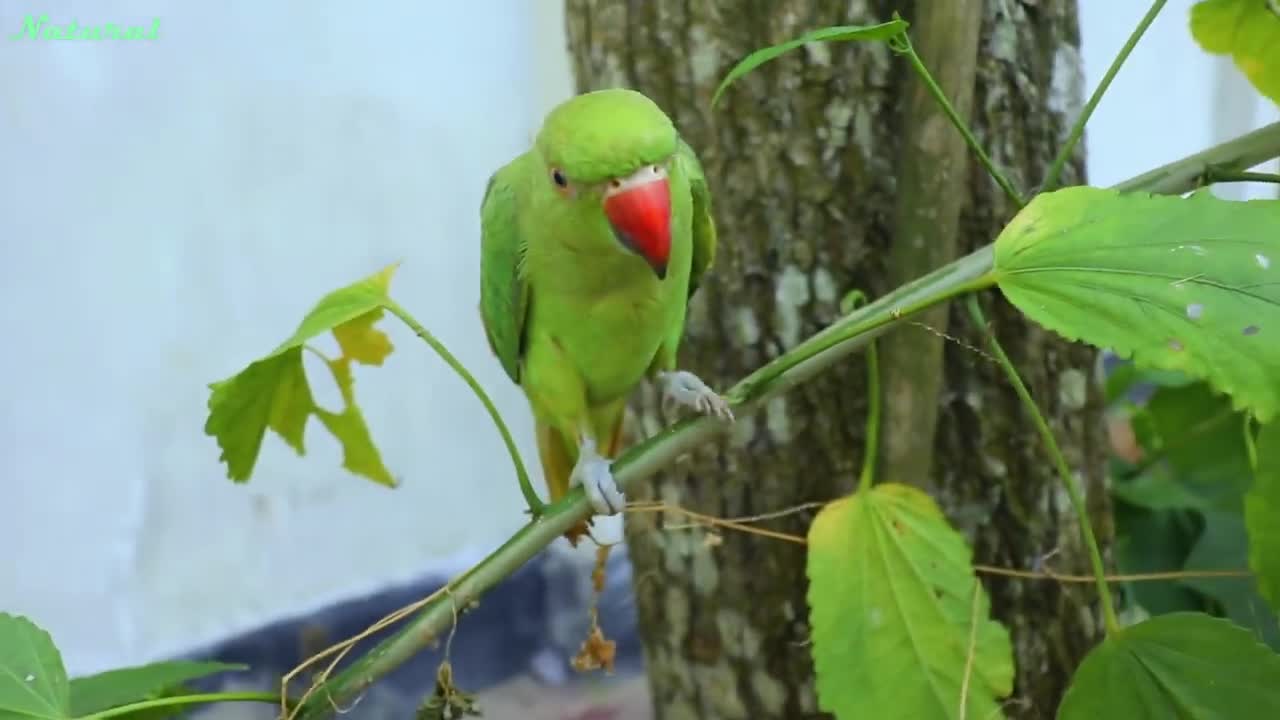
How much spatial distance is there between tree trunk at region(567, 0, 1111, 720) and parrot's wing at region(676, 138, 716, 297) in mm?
86

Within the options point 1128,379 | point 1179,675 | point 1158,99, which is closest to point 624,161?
point 1179,675

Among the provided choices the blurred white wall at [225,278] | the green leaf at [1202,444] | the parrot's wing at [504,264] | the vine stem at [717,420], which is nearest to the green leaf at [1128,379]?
the green leaf at [1202,444]

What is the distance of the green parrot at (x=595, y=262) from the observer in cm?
48

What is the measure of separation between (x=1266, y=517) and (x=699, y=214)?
331mm

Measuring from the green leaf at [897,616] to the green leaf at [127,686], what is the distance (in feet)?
1.08

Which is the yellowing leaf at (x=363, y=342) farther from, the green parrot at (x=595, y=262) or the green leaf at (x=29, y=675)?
the green leaf at (x=29, y=675)

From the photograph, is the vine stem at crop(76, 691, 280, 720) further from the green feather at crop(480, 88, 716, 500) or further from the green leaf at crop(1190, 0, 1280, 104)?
the green leaf at crop(1190, 0, 1280, 104)

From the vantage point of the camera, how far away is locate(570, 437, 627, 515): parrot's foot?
503mm

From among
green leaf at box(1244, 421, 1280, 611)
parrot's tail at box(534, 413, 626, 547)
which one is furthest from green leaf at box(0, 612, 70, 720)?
green leaf at box(1244, 421, 1280, 611)

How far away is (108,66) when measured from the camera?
93 cm

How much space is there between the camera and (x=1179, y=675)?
1.34ft

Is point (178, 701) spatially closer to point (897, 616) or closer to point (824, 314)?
point (897, 616)

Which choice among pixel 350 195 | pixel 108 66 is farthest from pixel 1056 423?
pixel 108 66

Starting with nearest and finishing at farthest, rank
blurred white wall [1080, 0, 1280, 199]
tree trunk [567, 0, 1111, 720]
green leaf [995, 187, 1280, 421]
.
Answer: green leaf [995, 187, 1280, 421]
tree trunk [567, 0, 1111, 720]
blurred white wall [1080, 0, 1280, 199]
